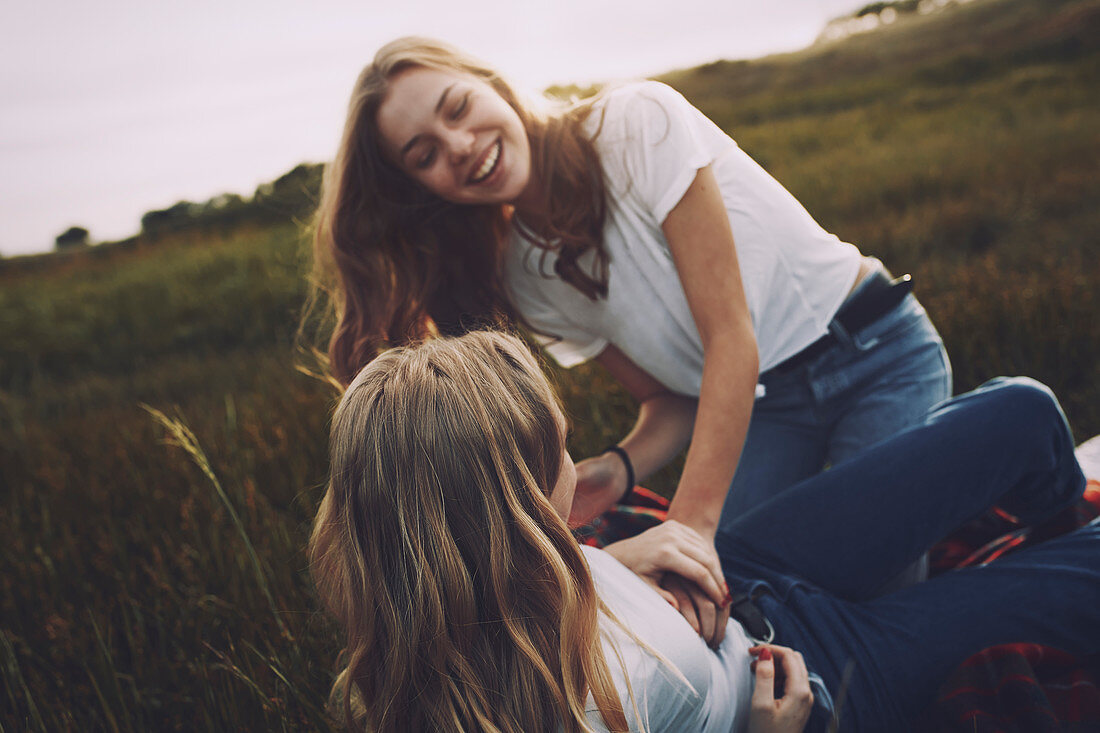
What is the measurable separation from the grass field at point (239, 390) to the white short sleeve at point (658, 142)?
4.07 ft

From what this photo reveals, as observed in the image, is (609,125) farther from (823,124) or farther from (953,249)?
(823,124)

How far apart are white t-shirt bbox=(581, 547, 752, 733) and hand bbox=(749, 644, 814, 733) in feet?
0.17

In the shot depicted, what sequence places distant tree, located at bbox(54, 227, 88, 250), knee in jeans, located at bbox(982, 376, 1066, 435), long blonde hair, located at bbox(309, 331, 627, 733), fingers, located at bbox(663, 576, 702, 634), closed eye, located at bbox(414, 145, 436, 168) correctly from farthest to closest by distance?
distant tree, located at bbox(54, 227, 88, 250), closed eye, located at bbox(414, 145, 436, 168), knee in jeans, located at bbox(982, 376, 1066, 435), fingers, located at bbox(663, 576, 702, 634), long blonde hair, located at bbox(309, 331, 627, 733)

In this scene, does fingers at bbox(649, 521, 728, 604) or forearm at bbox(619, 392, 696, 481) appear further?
forearm at bbox(619, 392, 696, 481)

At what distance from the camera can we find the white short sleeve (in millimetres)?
1755

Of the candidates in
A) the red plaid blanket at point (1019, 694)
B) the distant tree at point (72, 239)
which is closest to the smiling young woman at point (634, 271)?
the red plaid blanket at point (1019, 694)

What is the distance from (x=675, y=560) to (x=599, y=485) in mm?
621

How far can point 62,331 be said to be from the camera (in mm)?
7406

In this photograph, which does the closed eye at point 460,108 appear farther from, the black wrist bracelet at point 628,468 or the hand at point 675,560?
the hand at point 675,560

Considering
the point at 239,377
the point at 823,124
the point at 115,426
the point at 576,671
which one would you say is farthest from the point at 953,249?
the point at 823,124

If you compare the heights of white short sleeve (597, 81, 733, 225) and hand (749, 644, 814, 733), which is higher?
white short sleeve (597, 81, 733, 225)

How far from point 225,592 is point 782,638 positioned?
1.82 m

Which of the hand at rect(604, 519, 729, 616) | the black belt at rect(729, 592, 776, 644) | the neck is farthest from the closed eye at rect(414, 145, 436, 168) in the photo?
the black belt at rect(729, 592, 776, 644)

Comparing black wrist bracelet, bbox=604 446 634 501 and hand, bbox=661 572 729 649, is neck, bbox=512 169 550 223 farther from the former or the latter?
hand, bbox=661 572 729 649
